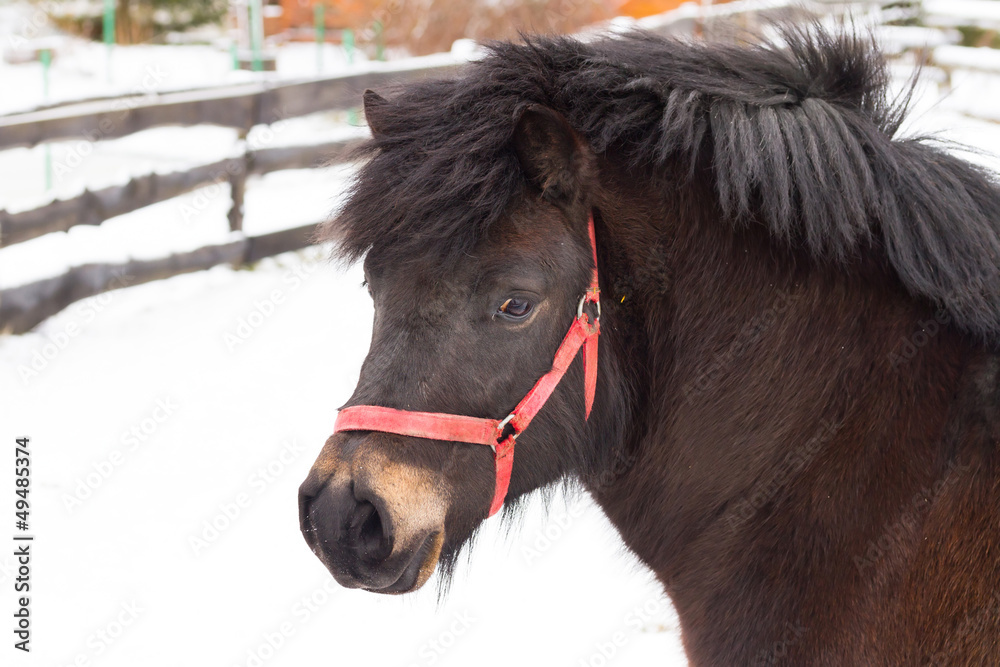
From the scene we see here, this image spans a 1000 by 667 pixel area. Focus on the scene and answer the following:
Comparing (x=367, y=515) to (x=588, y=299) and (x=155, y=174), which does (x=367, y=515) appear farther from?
(x=155, y=174)

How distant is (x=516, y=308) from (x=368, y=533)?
59 cm

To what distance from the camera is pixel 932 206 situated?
5.79 feet

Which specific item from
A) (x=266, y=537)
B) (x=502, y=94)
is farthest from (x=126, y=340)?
(x=502, y=94)

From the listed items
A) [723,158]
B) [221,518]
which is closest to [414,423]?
[723,158]

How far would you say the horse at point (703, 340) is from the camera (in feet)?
5.53

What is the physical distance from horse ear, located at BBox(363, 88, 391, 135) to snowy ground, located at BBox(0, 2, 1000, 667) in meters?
0.28

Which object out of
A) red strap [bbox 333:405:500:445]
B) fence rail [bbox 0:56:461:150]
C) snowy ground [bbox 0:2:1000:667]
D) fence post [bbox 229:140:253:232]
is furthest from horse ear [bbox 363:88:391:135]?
fence post [bbox 229:140:253:232]

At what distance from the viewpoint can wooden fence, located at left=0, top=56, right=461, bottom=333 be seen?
543cm

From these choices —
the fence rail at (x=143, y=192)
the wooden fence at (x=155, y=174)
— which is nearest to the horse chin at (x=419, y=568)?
the wooden fence at (x=155, y=174)

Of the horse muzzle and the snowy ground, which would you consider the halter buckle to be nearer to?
the horse muzzle

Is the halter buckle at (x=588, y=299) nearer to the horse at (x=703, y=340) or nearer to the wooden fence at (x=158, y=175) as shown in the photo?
the horse at (x=703, y=340)

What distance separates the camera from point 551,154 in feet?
5.92

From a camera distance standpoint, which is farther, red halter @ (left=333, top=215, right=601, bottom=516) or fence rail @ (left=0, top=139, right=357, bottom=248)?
fence rail @ (left=0, top=139, right=357, bottom=248)

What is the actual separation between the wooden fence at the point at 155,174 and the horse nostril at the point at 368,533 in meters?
3.01
